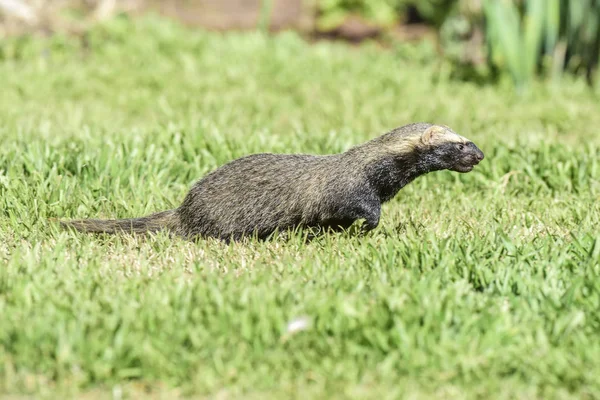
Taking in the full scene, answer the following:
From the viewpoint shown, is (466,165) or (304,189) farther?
(466,165)

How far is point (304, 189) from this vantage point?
4988 mm

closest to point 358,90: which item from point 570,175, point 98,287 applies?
point 570,175

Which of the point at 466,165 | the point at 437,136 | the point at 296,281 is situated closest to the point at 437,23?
the point at 466,165

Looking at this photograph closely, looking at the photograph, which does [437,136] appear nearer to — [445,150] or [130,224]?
[445,150]

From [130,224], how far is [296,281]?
4.47 ft

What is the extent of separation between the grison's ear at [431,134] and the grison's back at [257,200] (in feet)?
1.81

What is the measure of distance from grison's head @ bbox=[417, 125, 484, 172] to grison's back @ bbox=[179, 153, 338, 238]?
22.0 inches

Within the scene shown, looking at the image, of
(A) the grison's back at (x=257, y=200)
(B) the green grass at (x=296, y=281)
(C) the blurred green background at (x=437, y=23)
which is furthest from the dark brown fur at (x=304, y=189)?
(C) the blurred green background at (x=437, y=23)

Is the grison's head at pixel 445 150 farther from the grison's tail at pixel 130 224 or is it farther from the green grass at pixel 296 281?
the grison's tail at pixel 130 224

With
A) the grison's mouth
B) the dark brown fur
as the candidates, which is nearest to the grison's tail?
the dark brown fur

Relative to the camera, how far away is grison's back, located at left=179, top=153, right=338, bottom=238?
499cm

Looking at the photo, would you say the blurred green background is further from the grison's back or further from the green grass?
the grison's back

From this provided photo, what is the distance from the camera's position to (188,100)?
29.7ft

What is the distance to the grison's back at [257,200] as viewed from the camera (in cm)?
499
